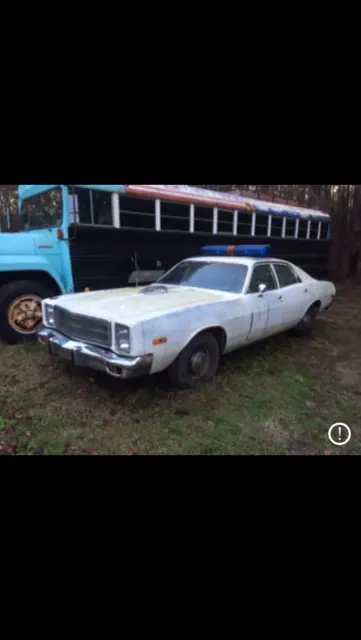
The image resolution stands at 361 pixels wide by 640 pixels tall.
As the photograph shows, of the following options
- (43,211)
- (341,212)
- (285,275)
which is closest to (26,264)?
Answer: (43,211)

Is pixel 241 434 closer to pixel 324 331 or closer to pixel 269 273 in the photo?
pixel 269 273

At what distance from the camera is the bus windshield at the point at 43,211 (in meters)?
5.11

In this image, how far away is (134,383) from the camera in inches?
152

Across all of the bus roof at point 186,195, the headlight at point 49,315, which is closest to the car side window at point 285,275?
the bus roof at point 186,195

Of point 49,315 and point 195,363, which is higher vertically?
point 49,315

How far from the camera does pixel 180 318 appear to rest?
11.0 ft

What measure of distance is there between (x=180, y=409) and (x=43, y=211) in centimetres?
404

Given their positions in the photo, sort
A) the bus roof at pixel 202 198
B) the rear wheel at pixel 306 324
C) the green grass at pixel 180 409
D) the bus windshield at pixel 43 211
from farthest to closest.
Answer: the bus roof at pixel 202 198 → the rear wheel at pixel 306 324 → the bus windshield at pixel 43 211 → the green grass at pixel 180 409

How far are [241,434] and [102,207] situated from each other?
161 inches

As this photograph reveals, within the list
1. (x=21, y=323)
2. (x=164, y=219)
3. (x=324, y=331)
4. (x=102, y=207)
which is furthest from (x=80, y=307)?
(x=324, y=331)

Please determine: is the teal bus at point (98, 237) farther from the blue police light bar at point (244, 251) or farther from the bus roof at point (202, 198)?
the blue police light bar at point (244, 251)

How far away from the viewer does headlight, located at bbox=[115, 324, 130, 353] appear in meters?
3.02

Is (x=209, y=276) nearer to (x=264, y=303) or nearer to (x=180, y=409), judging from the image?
(x=264, y=303)

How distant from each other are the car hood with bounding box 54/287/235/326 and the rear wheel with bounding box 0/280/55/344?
114cm
